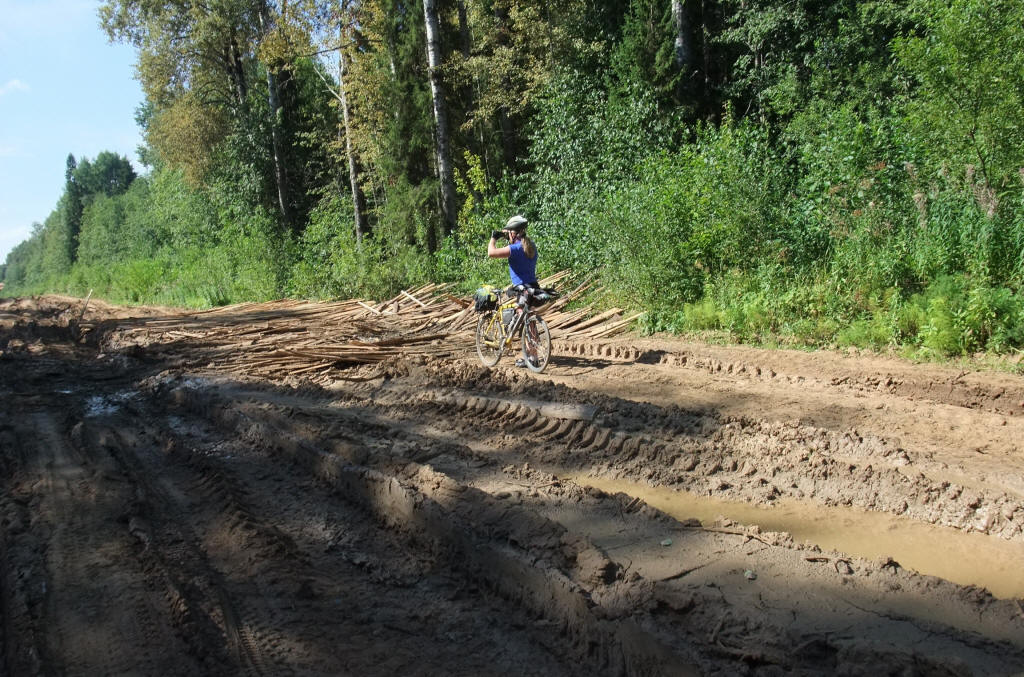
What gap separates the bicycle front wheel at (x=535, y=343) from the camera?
10.3 meters

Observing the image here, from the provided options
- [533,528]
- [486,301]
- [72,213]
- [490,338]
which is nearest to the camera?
[533,528]

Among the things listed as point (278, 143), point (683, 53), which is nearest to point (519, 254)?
point (683, 53)

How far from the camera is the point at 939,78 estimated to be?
408 inches

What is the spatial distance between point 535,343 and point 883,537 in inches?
234

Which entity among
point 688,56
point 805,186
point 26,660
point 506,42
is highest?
point 506,42

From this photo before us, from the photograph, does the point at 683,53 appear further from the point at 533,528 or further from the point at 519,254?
the point at 533,528

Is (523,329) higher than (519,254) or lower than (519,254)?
lower

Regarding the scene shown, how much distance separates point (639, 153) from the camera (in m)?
17.9

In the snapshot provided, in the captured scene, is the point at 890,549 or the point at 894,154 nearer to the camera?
the point at 890,549

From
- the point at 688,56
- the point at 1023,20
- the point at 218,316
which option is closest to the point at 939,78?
the point at 1023,20

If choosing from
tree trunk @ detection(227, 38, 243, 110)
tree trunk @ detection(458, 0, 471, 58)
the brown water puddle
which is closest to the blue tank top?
the brown water puddle

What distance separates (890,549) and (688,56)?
687 inches

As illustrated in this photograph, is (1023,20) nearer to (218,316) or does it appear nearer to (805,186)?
(805,186)

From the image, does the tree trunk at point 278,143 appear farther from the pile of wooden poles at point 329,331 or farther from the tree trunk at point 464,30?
the pile of wooden poles at point 329,331
